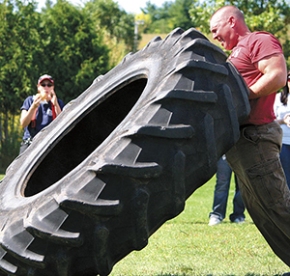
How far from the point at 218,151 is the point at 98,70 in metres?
19.9

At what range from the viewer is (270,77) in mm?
4379

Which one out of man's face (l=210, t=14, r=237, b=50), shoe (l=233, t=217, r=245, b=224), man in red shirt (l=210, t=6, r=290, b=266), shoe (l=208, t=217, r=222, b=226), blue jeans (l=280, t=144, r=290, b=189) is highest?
man's face (l=210, t=14, r=237, b=50)

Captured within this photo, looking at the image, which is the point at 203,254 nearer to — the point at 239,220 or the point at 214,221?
the point at 214,221

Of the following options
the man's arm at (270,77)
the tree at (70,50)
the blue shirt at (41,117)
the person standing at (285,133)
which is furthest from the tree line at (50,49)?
the man's arm at (270,77)

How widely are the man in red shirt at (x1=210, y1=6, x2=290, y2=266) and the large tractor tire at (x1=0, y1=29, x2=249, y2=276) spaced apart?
16.5 inches

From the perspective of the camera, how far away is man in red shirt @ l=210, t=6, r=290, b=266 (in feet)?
14.8

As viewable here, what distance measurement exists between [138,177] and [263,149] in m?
1.27

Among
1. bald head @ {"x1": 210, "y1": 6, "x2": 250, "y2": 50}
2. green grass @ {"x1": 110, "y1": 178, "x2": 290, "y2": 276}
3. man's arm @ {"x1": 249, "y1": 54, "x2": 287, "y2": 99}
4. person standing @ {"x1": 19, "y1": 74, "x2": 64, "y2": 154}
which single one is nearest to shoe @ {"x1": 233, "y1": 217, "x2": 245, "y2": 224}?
green grass @ {"x1": 110, "y1": 178, "x2": 290, "y2": 276}

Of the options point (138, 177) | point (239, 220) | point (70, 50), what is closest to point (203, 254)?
point (239, 220)

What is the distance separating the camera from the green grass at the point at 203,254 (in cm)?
541

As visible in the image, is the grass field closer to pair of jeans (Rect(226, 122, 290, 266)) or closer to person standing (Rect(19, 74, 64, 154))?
pair of jeans (Rect(226, 122, 290, 266))

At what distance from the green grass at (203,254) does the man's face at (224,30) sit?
1771 millimetres

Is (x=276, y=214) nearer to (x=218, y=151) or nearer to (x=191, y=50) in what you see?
(x=218, y=151)

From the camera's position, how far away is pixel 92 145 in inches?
207
